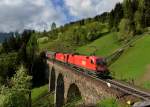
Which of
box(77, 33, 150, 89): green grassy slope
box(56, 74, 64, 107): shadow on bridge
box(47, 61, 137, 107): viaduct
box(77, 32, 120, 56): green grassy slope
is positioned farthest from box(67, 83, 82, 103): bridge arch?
box(77, 32, 120, 56): green grassy slope

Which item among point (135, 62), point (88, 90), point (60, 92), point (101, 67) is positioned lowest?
point (60, 92)

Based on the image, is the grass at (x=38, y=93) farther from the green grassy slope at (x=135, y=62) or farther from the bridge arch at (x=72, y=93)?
the bridge arch at (x=72, y=93)

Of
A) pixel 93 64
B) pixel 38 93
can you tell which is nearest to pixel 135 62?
pixel 93 64

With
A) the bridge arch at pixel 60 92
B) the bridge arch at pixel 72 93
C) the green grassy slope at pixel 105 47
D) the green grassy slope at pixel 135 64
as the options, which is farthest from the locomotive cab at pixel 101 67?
the green grassy slope at pixel 105 47

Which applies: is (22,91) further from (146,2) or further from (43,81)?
(146,2)

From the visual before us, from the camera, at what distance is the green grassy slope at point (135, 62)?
66.6m

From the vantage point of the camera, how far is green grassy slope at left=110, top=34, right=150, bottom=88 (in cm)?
6662

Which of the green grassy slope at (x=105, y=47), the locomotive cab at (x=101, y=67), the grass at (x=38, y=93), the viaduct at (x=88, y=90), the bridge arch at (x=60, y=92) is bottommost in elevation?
the grass at (x=38, y=93)

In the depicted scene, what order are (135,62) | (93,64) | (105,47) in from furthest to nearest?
(105,47) < (135,62) < (93,64)

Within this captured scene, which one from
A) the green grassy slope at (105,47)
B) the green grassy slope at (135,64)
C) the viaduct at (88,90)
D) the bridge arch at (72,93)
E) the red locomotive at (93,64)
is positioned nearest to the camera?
the viaduct at (88,90)

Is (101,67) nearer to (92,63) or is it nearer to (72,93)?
(92,63)

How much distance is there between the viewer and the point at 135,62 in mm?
79188

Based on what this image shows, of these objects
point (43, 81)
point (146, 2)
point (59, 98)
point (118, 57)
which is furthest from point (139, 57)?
point (43, 81)

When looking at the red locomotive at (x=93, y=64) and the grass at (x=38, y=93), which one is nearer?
the red locomotive at (x=93, y=64)
